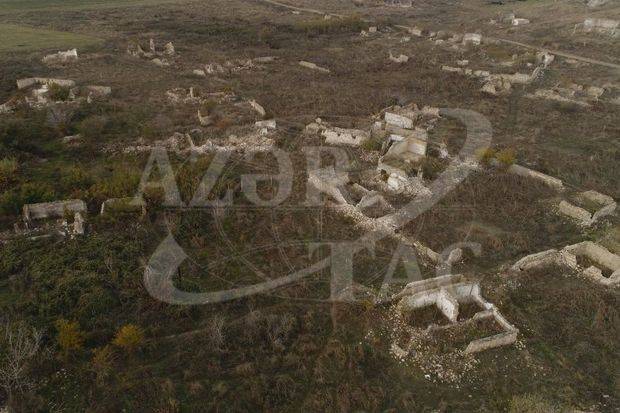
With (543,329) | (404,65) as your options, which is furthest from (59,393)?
(404,65)

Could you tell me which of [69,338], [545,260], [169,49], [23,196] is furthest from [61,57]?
[545,260]

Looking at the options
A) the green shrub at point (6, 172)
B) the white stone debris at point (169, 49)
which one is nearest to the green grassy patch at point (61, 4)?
the white stone debris at point (169, 49)

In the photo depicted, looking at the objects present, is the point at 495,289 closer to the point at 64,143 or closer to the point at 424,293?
the point at 424,293

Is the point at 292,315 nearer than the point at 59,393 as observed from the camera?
No

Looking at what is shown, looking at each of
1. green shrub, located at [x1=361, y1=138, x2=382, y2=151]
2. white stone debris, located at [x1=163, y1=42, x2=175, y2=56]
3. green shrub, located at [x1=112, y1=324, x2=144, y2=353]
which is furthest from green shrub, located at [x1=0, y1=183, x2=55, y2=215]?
white stone debris, located at [x1=163, y1=42, x2=175, y2=56]

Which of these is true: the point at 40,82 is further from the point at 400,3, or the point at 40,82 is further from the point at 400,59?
the point at 400,3
